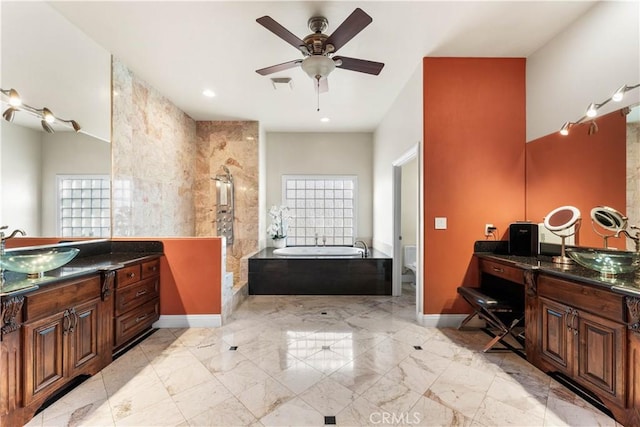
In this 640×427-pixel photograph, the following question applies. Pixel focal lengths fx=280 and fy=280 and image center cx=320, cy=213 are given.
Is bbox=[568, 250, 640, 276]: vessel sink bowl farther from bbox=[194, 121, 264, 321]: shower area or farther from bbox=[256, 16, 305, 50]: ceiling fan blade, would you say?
bbox=[194, 121, 264, 321]: shower area

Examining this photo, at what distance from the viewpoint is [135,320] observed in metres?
2.64

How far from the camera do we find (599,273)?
1.97 metres

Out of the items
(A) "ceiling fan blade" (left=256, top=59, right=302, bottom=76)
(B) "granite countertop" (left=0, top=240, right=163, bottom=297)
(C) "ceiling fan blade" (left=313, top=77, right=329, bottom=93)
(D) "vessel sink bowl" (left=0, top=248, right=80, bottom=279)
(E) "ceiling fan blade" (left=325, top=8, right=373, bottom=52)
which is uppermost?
(E) "ceiling fan blade" (left=325, top=8, right=373, bottom=52)

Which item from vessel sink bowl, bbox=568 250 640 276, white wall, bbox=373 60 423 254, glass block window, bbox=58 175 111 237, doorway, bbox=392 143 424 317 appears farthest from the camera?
white wall, bbox=373 60 423 254

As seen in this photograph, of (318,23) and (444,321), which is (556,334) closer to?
(444,321)

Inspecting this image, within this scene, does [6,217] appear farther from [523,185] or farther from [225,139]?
[523,185]

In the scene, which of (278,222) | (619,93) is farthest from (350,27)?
(278,222)

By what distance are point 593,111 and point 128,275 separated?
4275 mm

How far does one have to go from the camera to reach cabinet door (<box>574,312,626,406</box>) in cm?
163

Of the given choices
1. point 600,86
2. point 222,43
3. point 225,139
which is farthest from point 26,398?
point 600,86

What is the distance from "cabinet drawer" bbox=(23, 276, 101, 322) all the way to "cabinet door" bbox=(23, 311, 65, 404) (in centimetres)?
5

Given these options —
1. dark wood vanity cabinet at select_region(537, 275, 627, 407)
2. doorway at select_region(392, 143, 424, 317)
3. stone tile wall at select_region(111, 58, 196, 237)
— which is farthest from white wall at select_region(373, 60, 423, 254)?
stone tile wall at select_region(111, 58, 196, 237)

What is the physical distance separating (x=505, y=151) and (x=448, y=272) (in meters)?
1.46

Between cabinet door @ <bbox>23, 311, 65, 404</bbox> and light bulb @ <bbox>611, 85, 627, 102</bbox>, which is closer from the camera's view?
cabinet door @ <bbox>23, 311, 65, 404</bbox>
